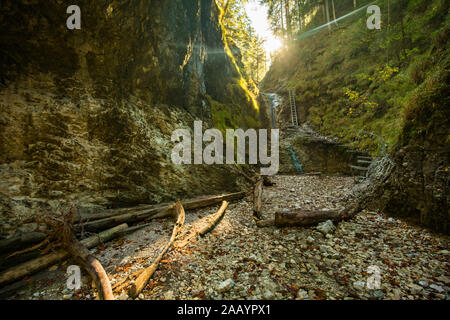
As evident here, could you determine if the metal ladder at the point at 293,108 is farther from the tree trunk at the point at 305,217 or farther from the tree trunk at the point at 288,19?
the tree trunk at the point at 305,217

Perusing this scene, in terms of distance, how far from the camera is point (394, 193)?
15.9ft

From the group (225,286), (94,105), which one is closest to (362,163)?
(225,286)

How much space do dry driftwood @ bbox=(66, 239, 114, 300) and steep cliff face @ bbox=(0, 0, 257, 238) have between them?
1437 millimetres

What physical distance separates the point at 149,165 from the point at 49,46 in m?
3.86

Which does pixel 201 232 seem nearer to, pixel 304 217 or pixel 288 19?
pixel 304 217

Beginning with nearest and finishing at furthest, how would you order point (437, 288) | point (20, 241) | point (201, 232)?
point (437, 288) < point (20, 241) < point (201, 232)

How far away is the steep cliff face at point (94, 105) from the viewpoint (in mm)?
3973

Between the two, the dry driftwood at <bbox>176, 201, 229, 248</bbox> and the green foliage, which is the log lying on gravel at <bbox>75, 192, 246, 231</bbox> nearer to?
the dry driftwood at <bbox>176, 201, 229, 248</bbox>

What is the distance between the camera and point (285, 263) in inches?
132

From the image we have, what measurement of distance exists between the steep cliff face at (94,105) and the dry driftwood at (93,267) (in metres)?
1.44

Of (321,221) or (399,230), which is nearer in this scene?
(399,230)

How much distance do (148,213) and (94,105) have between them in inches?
138

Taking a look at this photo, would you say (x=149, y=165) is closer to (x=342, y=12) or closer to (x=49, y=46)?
(x=49, y=46)
